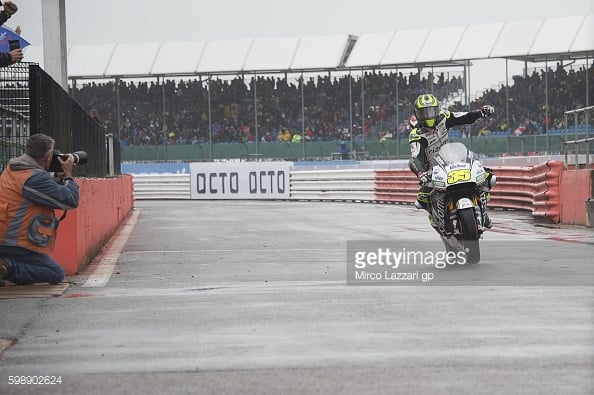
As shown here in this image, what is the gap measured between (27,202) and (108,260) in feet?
10.8

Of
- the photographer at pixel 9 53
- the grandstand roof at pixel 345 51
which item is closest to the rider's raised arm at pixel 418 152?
the photographer at pixel 9 53

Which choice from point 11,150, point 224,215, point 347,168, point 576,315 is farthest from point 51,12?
point 347,168

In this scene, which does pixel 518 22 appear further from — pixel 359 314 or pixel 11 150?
pixel 359 314

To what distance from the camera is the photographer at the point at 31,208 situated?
31.5 ft

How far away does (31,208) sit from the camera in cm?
967

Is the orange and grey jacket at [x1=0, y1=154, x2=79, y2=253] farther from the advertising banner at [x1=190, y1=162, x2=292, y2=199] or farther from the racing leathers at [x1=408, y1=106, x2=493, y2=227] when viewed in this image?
the advertising banner at [x1=190, y1=162, x2=292, y2=199]

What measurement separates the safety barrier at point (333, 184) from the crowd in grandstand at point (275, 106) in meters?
2.44

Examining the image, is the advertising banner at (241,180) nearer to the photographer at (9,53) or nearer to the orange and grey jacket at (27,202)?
the photographer at (9,53)

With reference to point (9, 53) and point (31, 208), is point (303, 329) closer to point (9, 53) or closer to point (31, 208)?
point (31, 208)

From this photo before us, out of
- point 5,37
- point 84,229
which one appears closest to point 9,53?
point 5,37

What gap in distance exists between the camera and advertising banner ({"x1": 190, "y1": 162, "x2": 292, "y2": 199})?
39125 millimetres

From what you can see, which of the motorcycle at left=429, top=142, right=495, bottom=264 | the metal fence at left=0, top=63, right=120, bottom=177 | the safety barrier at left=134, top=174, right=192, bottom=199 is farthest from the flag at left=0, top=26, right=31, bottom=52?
the safety barrier at left=134, top=174, right=192, bottom=199

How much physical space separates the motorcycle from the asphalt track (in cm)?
35

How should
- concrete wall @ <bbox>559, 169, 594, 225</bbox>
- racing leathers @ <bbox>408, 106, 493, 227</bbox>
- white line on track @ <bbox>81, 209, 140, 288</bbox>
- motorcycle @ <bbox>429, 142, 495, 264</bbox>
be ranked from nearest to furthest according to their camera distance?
white line on track @ <bbox>81, 209, 140, 288</bbox>, motorcycle @ <bbox>429, 142, 495, 264</bbox>, racing leathers @ <bbox>408, 106, 493, 227</bbox>, concrete wall @ <bbox>559, 169, 594, 225</bbox>
